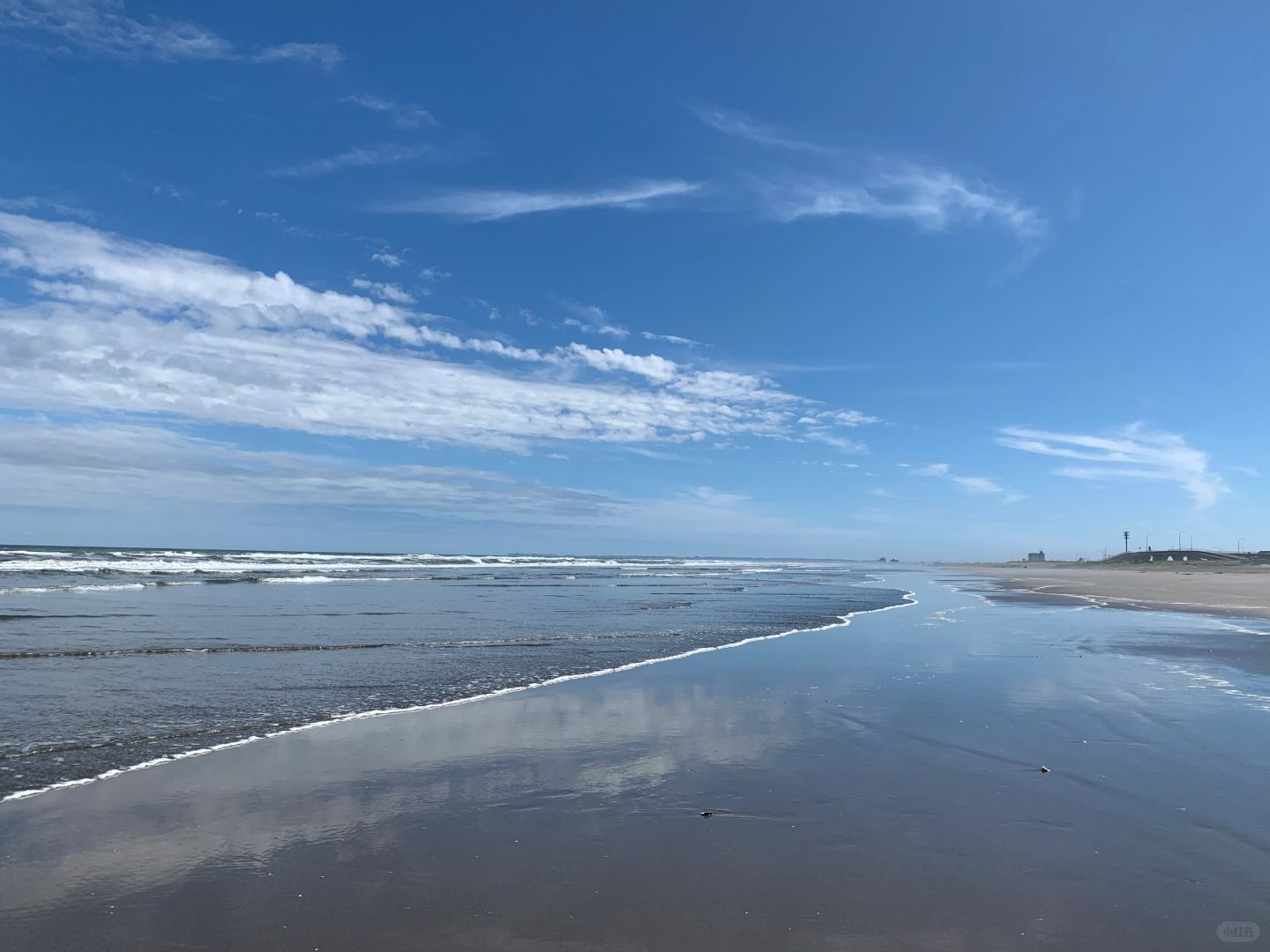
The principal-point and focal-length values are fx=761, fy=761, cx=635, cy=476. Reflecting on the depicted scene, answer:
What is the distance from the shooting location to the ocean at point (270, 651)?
325 inches

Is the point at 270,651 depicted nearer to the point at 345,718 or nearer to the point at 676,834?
the point at 345,718

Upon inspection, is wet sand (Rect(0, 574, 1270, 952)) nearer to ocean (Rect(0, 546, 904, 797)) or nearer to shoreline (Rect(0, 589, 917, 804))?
shoreline (Rect(0, 589, 917, 804))

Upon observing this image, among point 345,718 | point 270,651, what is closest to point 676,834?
point 345,718

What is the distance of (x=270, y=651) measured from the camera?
1441cm

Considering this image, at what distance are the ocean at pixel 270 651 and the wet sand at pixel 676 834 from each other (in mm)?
1292

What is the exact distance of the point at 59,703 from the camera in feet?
30.9

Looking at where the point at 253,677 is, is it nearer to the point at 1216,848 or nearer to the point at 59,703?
the point at 59,703

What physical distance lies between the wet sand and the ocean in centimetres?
Answer: 129

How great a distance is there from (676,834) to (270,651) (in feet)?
38.0

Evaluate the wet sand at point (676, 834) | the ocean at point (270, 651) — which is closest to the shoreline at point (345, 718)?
the ocean at point (270, 651)

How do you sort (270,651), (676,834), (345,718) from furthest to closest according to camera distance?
1. (270,651)
2. (345,718)
3. (676,834)

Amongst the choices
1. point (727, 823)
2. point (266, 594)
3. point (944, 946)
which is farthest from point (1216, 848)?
point (266, 594)

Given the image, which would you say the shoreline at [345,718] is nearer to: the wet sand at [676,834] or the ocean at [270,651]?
the ocean at [270,651]

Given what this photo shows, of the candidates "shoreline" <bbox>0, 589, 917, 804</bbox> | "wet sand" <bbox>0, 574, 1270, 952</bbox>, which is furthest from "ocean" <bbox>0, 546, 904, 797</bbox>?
"wet sand" <bbox>0, 574, 1270, 952</bbox>
